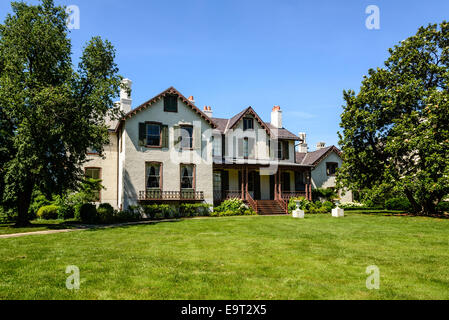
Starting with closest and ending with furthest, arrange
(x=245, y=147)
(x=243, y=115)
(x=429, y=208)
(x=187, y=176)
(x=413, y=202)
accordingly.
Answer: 1. (x=429, y=208)
2. (x=413, y=202)
3. (x=187, y=176)
4. (x=243, y=115)
5. (x=245, y=147)

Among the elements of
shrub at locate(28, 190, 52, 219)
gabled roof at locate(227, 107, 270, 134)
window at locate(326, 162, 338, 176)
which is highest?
gabled roof at locate(227, 107, 270, 134)

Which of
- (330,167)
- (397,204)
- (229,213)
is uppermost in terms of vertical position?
(330,167)

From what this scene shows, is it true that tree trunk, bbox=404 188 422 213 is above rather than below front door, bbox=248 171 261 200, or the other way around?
below

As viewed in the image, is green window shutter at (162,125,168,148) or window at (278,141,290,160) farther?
window at (278,141,290,160)

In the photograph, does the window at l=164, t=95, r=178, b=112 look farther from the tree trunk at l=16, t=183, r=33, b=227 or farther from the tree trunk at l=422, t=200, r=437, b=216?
the tree trunk at l=422, t=200, r=437, b=216

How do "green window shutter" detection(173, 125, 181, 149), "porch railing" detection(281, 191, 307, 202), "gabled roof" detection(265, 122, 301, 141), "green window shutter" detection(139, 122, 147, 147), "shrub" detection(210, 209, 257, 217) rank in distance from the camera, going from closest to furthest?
"green window shutter" detection(139, 122, 147, 147) → "shrub" detection(210, 209, 257, 217) → "green window shutter" detection(173, 125, 181, 149) → "porch railing" detection(281, 191, 307, 202) → "gabled roof" detection(265, 122, 301, 141)

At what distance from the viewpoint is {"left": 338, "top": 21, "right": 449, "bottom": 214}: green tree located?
20.0 metres

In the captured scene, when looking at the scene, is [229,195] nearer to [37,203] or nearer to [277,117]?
[277,117]

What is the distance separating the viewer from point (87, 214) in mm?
20547

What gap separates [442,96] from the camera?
20.1m

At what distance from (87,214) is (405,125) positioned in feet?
73.8

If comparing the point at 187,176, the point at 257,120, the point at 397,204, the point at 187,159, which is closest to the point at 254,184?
the point at 257,120

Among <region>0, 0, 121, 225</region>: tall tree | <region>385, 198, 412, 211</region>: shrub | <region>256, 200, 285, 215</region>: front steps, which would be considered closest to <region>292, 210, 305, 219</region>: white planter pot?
<region>256, 200, 285, 215</region>: front steps
